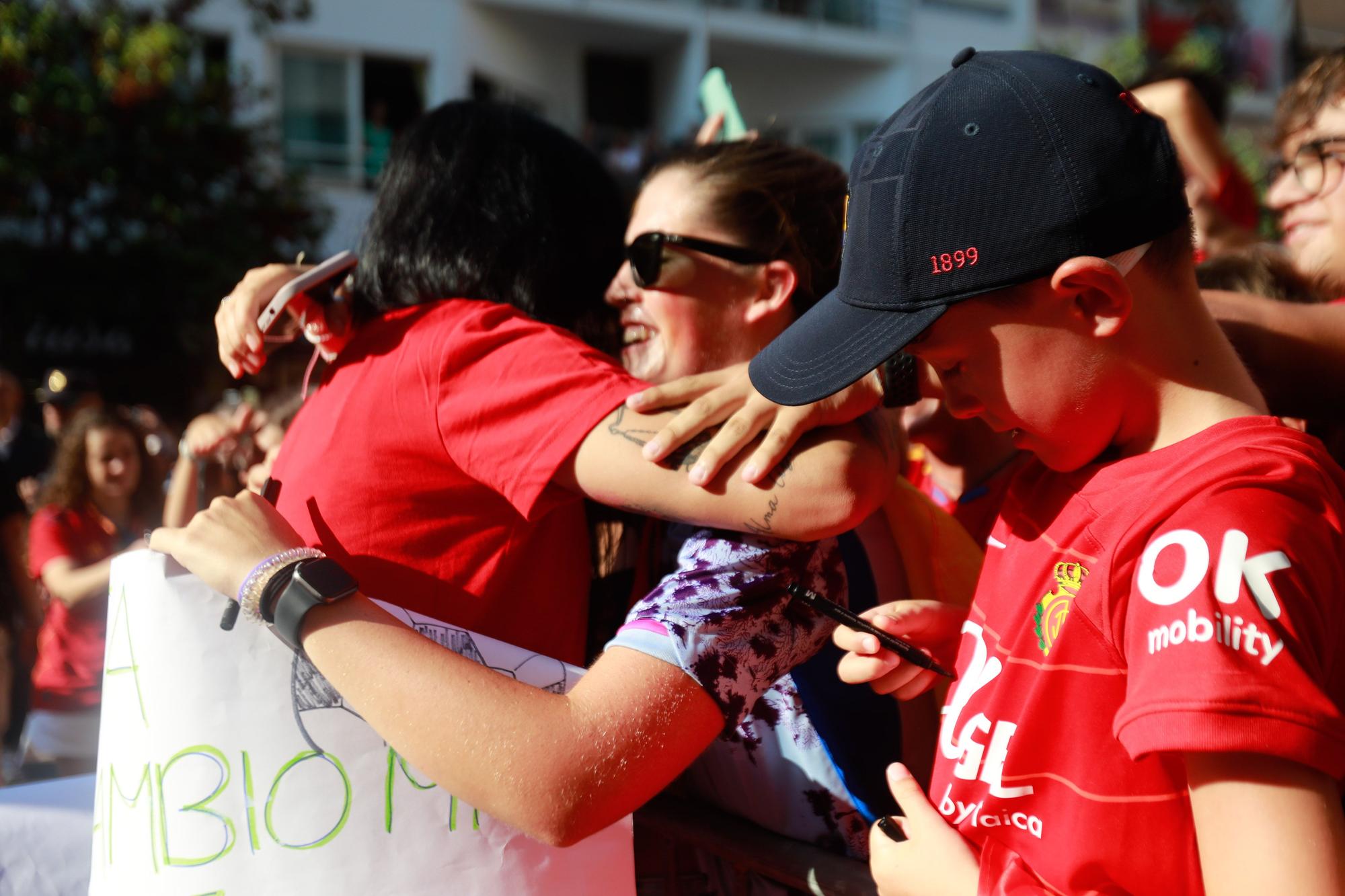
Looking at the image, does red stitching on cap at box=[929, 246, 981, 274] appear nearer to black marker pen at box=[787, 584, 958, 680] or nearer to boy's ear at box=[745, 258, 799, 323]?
black marker pen at box=[787, 584, 958, 680]

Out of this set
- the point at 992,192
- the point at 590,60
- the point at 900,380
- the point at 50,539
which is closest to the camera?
the point at 992,192

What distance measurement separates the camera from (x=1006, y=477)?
6.31 feet

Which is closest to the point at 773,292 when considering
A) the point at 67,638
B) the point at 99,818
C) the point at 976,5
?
the point at 99,818

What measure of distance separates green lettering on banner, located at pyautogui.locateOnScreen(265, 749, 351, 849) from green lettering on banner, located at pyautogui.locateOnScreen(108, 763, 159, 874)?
0.55ft

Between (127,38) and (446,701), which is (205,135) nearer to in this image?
(127,38)

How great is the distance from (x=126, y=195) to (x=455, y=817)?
44.2 ft

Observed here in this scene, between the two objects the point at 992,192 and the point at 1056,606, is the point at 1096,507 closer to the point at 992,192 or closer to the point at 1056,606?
the point at 1056,606

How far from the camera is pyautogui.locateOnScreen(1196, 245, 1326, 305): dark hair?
201 cm

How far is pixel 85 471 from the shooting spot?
5.28 metres

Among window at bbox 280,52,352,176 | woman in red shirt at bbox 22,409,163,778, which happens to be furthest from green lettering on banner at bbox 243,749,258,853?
window at bbox 280,52,352,176

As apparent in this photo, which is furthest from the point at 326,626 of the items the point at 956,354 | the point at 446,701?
the point at 956,354

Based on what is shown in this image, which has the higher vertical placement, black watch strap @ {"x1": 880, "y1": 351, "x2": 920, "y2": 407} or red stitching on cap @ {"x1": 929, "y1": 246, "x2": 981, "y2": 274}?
red stitching on cap @ {"x1": 929, "y1": 246, "x2": 981, "y2": 274}

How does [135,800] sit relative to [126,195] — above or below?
above

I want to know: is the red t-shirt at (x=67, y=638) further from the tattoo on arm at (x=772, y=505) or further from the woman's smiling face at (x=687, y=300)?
the tattoo on arm at (x=772, y=505)
